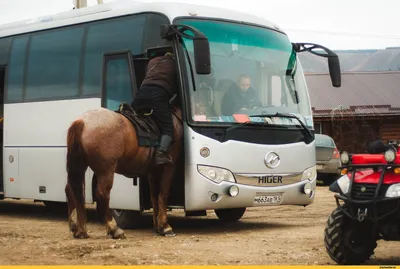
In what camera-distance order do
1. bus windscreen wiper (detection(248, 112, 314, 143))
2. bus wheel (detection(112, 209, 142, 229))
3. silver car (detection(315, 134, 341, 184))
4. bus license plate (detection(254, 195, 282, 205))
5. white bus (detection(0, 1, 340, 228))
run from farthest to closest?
silver car (detection(315, 134, 341, 184)) < bus wheel (detection(112, 209, 142, 229)) < bus windscreen wiper (detection(248, 112, 314, 143)) < bus license plate (detection(254, 195, 282, 205)) < white bus (detection(0, 1, 340, 228))

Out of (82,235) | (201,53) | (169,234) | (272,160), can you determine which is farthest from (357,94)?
(82,235)

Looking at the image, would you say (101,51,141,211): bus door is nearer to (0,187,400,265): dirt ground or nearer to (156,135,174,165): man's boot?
(0,187,400,265): dirt ground

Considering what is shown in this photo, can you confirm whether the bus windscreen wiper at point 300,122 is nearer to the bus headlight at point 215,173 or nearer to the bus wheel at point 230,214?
the bus headlight at point 215,173

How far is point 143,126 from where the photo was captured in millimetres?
12539

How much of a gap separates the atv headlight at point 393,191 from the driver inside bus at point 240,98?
4820 millimetres

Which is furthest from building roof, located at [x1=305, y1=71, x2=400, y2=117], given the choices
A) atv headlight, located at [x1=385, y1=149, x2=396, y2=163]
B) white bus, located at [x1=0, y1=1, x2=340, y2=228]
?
atv headlight, located at [x1=385, y1=149, x2=396, y2=163]

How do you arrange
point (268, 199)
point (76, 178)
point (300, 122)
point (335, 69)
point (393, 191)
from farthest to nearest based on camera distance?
point (335, 69)
point (300, 122)
point (268, 199)
point (76, 178)
point (393, 191)

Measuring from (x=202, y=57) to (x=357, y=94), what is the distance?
131 feet

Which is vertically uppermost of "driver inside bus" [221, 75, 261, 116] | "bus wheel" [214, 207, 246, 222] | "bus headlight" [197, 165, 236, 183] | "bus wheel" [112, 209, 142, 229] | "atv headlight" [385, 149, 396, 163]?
"atv headlight" [385, 149, 396, 163]

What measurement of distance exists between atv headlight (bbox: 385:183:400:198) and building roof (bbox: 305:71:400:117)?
1503 inches

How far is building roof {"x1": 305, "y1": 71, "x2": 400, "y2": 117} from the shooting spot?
47531mm

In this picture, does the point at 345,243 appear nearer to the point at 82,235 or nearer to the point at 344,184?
the point at 344,184

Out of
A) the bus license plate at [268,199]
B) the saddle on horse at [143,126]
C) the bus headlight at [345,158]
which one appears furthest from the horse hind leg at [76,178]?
the bus headlight at [345,158]

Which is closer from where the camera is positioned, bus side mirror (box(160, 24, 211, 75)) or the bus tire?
the bus tire
